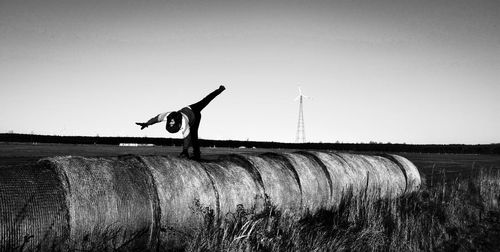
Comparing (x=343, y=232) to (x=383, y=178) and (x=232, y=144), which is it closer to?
(x=383, y=178)

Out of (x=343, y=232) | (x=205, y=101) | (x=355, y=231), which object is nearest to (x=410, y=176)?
(x=355, y=231)

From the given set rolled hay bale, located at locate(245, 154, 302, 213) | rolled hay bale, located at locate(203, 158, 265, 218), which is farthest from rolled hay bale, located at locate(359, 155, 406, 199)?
rolled hay bale, located at locate(203, 158, 265, 218)

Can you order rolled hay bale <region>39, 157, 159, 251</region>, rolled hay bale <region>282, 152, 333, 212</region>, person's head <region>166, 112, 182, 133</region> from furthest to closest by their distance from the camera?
person's head <region>166, 112, 182, 133</region>
rolled hay bale <region>282, 152, 333, 212</region>
rolled hay bale <region>39, 157, 159, 251</region>

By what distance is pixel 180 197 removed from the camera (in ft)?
14.0

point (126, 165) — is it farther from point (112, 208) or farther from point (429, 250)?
point (429, 250)

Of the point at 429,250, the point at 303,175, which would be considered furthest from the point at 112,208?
the point at 429,250

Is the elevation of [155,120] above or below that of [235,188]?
above

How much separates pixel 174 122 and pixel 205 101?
0.83 meters

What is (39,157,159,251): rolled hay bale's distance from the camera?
3.55m

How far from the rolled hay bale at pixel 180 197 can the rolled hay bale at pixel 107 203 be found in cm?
11

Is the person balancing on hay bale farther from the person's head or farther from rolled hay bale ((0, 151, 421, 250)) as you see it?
rolled hay bale ((0, 151, 421, 250))

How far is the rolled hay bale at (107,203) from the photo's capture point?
11.6ft

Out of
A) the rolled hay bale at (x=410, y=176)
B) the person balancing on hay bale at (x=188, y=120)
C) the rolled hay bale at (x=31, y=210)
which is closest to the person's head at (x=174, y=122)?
the person balancing on hay bale at (x=188, y=120)

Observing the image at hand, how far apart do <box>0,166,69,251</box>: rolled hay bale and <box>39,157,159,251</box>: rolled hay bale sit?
0.26 ft
